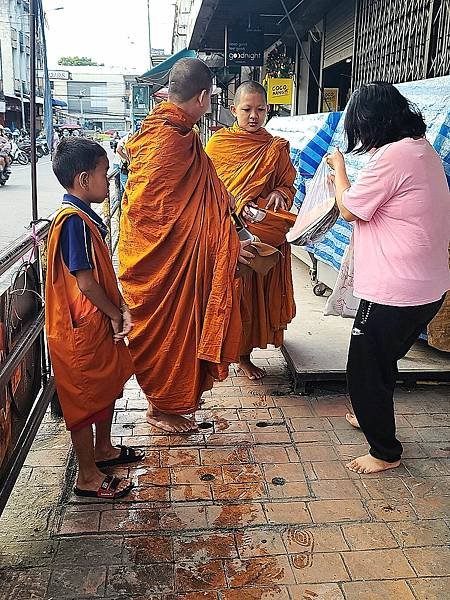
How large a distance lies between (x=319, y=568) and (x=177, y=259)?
62.8 inches

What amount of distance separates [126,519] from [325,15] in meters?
7.48

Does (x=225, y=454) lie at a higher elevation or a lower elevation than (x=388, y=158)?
lower

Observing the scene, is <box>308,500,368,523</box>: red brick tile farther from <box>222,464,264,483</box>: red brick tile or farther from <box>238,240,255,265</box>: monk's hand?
<box>238,240,255,265</box>: monk's hand

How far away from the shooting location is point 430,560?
92.5 inches

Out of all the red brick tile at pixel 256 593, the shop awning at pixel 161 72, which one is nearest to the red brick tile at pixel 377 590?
the red brick tile at pixel 256 593

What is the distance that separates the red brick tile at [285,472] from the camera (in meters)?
2.93

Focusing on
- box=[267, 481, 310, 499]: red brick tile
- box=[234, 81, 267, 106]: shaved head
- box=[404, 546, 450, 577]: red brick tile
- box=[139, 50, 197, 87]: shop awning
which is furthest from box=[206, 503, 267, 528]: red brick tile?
box=[139, 50, 197, 87]: shop awning

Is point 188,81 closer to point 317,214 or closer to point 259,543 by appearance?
point 317,214

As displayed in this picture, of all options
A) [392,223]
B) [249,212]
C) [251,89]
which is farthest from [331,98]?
[392,223]

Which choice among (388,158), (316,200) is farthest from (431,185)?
(316,200)

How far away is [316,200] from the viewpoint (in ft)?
11.0

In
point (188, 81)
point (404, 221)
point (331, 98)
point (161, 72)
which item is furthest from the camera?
point (161, 72)

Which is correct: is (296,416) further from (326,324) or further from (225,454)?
(326,324)

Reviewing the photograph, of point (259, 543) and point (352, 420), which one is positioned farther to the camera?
point (352, 420)
